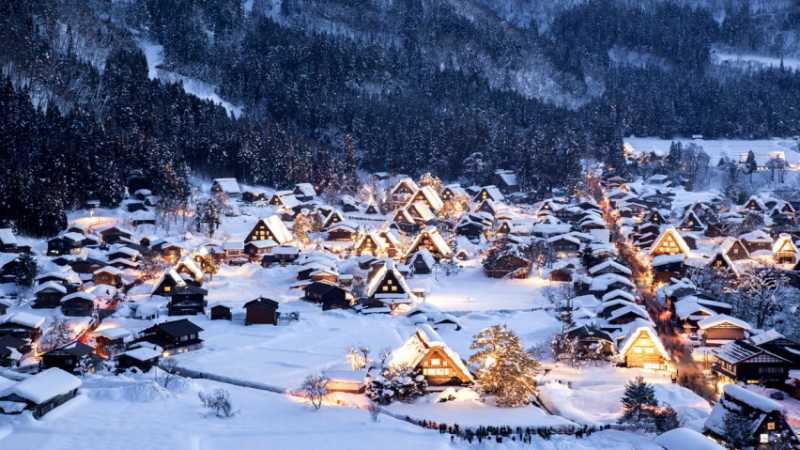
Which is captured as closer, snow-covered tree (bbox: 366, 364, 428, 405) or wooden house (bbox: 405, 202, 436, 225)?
snow-covered tree (bbox: 366, 364, 428, 405)

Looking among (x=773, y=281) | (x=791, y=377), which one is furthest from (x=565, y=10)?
(x=791, y=377)

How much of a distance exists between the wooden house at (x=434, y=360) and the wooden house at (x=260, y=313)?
36.6ft

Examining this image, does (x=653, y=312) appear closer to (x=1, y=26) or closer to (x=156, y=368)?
(x=156, y=368)

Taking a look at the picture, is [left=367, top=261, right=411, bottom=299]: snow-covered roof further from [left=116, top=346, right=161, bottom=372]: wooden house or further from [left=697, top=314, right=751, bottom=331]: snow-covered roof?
[left=697, top=314, right=751, bottom=331]: snow-covered roof

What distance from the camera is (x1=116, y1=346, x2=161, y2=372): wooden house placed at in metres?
27.4

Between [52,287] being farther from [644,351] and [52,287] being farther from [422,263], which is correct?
[644,351]

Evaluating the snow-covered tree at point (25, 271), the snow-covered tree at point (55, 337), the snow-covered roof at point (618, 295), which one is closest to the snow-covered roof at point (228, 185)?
the snow-covered tree at point (25, 271)

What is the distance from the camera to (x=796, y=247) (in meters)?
47.6

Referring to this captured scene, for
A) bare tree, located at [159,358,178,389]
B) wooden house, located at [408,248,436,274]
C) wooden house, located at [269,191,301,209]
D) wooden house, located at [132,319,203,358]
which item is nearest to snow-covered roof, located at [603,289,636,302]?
wooden house, located at [408,248,436,274]

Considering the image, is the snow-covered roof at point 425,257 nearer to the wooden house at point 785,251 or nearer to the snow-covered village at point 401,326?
the snow-covered village at point 401,326

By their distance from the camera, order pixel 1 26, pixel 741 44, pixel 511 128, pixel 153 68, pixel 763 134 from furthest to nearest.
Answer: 1. pixel 741 44
2. pixel 763 134
3. pixel 153 68
4. pixel 511 128
5. pixel 1 26

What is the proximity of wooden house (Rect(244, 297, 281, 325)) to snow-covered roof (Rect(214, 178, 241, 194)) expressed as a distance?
106 ft

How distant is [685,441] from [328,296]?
23828 mm

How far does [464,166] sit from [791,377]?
57.9 meters
